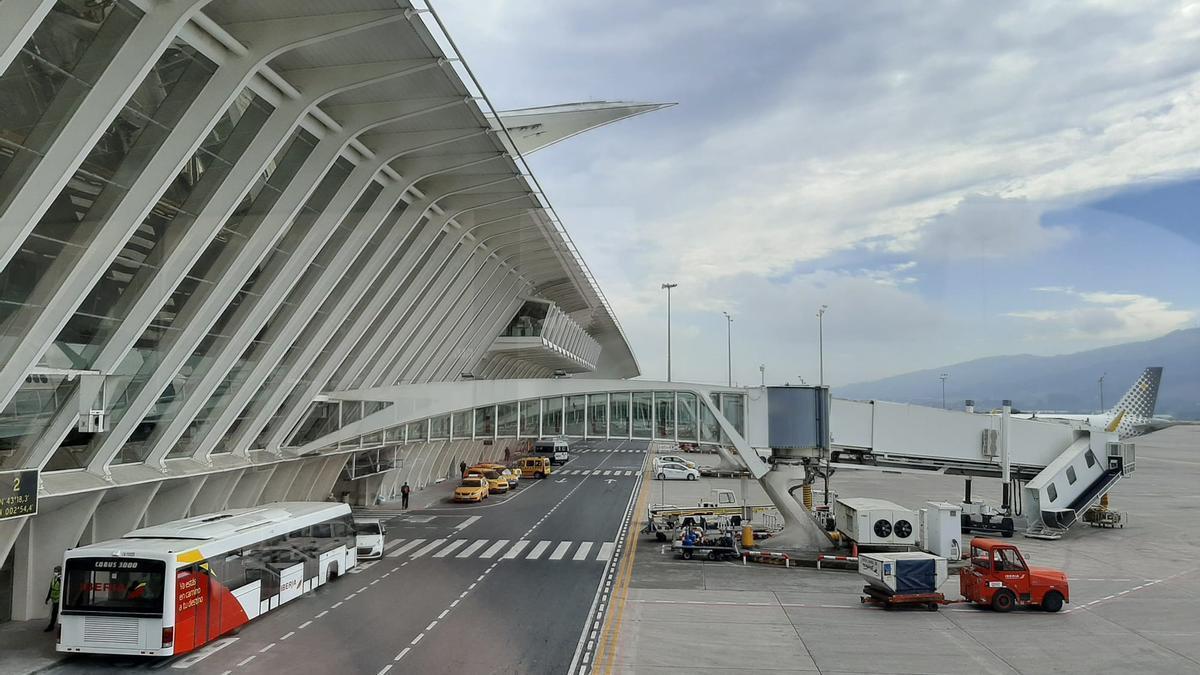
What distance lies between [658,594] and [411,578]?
24.8ft

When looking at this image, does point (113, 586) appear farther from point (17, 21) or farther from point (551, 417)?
point (551, 417)

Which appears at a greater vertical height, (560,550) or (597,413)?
(597,413)

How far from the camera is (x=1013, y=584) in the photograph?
1961 centimetres

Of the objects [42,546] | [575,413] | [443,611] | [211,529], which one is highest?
[575,413]

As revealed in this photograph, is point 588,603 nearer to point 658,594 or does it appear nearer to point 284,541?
point 658,594

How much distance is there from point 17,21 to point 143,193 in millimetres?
4373

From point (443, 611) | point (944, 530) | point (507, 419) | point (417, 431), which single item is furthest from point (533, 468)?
point (443, 611)

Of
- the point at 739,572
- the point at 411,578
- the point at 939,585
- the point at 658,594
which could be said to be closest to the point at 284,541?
the point at 411,578

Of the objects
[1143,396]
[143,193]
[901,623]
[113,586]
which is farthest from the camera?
[1143,396]

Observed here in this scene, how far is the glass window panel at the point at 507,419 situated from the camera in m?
29.5

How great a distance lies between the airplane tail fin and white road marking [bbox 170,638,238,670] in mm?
57692

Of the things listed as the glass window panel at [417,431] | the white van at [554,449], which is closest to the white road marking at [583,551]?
the glass window panel at [417,431]

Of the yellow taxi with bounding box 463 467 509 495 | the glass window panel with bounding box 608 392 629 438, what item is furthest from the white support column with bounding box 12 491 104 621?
the yellow taxi with bounding box 463 467 509 495

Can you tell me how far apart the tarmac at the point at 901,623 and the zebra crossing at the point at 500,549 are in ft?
6.07
